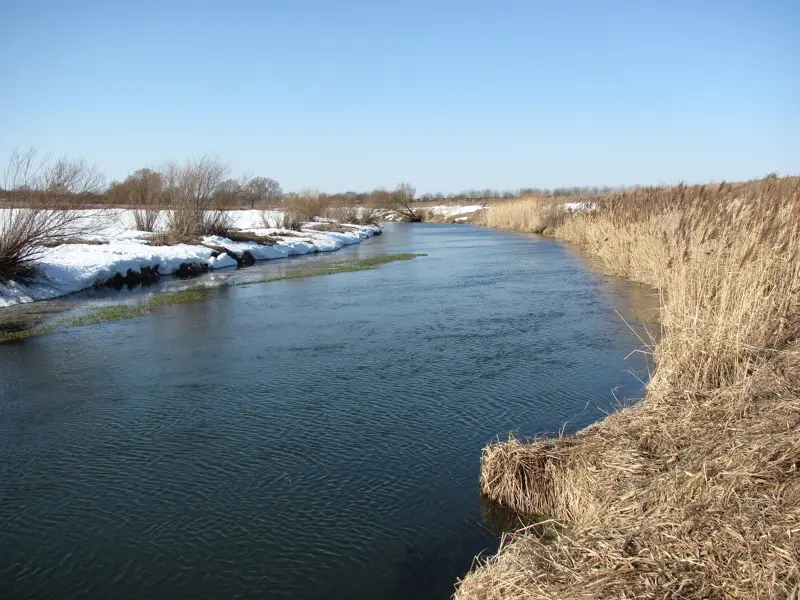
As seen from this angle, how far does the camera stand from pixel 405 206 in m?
67.2

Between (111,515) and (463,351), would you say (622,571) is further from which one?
(463,351)

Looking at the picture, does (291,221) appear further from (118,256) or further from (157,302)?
(157,302)

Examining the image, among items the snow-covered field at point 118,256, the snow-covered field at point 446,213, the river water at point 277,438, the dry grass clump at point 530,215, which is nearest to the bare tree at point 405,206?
the snow-covered field at point 446,213

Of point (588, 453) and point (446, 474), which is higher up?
point (588, 453)

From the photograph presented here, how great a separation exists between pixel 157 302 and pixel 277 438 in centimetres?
907

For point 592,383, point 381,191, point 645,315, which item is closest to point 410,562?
point 592,383

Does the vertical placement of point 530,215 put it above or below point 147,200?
below

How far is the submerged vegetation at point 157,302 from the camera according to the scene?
38.3 feet

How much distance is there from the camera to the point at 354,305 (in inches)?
550

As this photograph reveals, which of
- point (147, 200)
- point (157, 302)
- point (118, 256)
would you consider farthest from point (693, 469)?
point (147, 200)

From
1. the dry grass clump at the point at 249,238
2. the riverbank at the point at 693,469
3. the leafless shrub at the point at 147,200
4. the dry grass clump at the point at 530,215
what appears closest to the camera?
the riverbank at the point at 693,469

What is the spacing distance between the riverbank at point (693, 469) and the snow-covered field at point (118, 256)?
13.6m

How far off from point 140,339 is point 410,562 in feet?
25.8

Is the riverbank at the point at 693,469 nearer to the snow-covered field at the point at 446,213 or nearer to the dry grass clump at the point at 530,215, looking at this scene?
the dry grass clump at the point at 530,215
